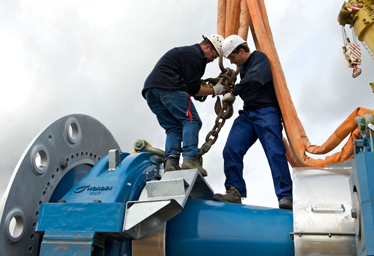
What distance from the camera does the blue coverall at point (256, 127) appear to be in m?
4.19

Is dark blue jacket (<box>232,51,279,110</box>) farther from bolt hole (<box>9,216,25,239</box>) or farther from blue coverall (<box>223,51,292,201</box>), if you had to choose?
bolt hole (<box>9,216,25,239</box>)

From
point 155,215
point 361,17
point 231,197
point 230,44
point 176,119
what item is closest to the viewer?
point 155,215

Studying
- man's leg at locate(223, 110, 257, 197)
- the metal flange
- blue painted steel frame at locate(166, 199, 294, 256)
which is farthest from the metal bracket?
the metal flange

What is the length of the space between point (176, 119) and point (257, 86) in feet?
3.05

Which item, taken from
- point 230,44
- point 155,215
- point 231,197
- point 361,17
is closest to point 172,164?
point 231,197

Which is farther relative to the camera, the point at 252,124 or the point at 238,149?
the point at 252,124

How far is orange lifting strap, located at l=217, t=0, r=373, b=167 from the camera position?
3.85m

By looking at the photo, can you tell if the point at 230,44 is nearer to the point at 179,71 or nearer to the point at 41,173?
the point at 179,71

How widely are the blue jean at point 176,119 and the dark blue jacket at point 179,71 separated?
8cm

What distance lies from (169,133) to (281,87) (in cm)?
128

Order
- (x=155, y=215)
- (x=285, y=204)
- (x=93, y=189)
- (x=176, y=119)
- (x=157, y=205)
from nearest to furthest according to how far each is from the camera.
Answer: (x=157, y=205) < (x=155, y=215) < (x=93, y=189) < (x=285, y=204) < (x=176, y=119)

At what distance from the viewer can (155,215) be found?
3.18 m

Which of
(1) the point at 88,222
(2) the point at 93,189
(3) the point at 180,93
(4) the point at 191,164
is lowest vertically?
(1) the point at 88,222

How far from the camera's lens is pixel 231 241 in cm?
326
